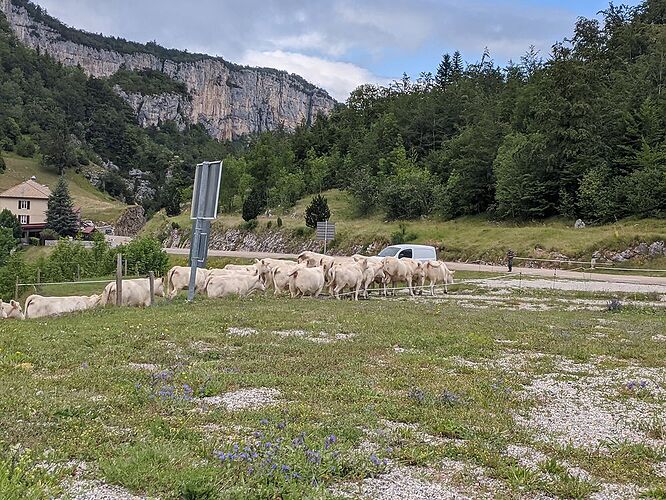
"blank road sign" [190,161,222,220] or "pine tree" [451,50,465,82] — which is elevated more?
"pine tree" [451,50,465,82]

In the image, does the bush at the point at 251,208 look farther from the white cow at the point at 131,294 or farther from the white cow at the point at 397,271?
the white cow at the point at 131,294

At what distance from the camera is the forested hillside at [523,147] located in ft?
182

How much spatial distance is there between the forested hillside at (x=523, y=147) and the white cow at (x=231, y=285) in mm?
38159

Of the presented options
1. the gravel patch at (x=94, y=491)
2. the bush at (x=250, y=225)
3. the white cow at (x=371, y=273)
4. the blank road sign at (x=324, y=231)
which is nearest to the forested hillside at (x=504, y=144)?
the bush at (x=250, y=225)

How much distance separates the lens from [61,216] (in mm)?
98938

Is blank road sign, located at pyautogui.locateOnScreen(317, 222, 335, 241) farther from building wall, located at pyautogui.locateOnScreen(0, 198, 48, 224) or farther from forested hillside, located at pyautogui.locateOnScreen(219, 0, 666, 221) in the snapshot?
building wall, located at pyautogui.locateOnScreen(0, 198, 48, 224)

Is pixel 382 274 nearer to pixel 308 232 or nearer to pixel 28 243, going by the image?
pixel 308 232

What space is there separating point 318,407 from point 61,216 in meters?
102

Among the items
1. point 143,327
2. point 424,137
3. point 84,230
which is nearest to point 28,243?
point 84,230

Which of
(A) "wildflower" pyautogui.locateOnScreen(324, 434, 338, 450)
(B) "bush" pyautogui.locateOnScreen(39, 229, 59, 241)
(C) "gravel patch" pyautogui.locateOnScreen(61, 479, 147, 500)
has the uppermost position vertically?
(A) "wildflower" pyautogui.locateOnScreen(324, 434, 338, 450)

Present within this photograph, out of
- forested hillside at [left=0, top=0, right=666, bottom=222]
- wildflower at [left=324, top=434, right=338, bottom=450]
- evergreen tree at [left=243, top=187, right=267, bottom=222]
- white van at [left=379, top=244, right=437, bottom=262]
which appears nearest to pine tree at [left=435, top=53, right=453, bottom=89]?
forested hillside at [left=0, top=0, right=666, bottom=222]

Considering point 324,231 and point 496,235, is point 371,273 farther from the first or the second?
point 496,235

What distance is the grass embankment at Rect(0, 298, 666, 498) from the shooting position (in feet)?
17.9

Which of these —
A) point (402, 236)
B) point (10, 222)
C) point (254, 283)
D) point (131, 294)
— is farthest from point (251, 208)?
point (131, 294)
